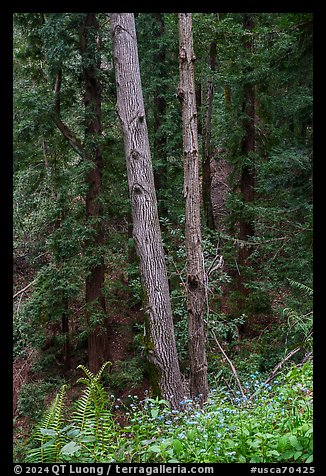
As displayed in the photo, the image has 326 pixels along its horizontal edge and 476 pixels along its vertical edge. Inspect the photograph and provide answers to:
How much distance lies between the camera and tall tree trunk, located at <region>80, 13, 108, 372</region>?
9438mm

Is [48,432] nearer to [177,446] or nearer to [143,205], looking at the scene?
[177,446]

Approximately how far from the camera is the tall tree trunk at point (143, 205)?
5055 millimetres

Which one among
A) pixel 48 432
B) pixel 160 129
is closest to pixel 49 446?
pixel 48 432

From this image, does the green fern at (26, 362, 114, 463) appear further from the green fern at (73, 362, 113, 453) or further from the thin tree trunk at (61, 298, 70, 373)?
the thin tree trunk at (61, 298, 70, 373)

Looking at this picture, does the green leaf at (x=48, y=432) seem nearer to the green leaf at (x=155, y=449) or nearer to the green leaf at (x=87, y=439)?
the green leaf at (x=87, y=439)

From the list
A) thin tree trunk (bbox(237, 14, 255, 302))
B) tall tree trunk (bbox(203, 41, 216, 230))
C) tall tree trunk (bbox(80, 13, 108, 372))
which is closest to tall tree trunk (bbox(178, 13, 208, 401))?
tall tree trunk (bbox(80, 13, 108, 372))

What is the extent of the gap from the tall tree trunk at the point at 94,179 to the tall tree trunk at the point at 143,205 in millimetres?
4295

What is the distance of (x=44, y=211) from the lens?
371 inches

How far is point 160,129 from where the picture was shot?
1032cm
